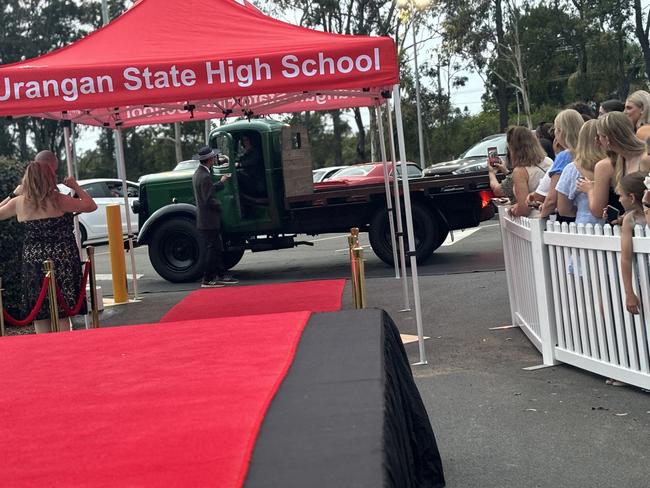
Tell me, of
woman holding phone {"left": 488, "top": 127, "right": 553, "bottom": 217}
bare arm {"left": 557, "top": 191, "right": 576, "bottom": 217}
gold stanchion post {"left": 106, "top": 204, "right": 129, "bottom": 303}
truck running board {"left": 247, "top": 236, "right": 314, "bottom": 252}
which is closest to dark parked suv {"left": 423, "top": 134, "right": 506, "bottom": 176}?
truck running board {"left": 247, "top": 236, "right": 314, "bottom": 252}

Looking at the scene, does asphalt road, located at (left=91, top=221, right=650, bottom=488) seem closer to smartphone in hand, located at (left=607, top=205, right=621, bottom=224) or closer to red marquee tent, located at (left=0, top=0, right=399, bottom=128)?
smartphone in hand, located at (left=607, top=205, right=621, bottom=224)

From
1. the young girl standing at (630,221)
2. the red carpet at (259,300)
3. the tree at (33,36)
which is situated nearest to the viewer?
the young girl standing at (630,221)

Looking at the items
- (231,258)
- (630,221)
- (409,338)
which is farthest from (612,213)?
(231,258)

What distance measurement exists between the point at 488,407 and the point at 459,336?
2.72 m

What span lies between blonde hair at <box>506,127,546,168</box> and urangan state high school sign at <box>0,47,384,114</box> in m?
1.66

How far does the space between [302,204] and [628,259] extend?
29.3ft

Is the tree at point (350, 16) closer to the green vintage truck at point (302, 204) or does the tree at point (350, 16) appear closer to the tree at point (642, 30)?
the tree at point (642, 30)

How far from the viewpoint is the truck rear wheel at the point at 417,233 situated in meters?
14.8

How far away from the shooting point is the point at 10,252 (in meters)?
10.6

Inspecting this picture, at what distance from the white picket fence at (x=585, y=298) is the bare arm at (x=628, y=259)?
0.04 metres

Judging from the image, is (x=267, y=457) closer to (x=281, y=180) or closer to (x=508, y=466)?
(x=508, y=466)

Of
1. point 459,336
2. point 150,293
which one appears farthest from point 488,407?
point 150,293

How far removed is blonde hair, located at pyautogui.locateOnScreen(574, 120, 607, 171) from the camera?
7.14 m

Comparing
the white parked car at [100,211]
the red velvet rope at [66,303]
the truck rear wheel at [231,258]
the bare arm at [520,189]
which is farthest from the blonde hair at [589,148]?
the white parked car at [100,211]
